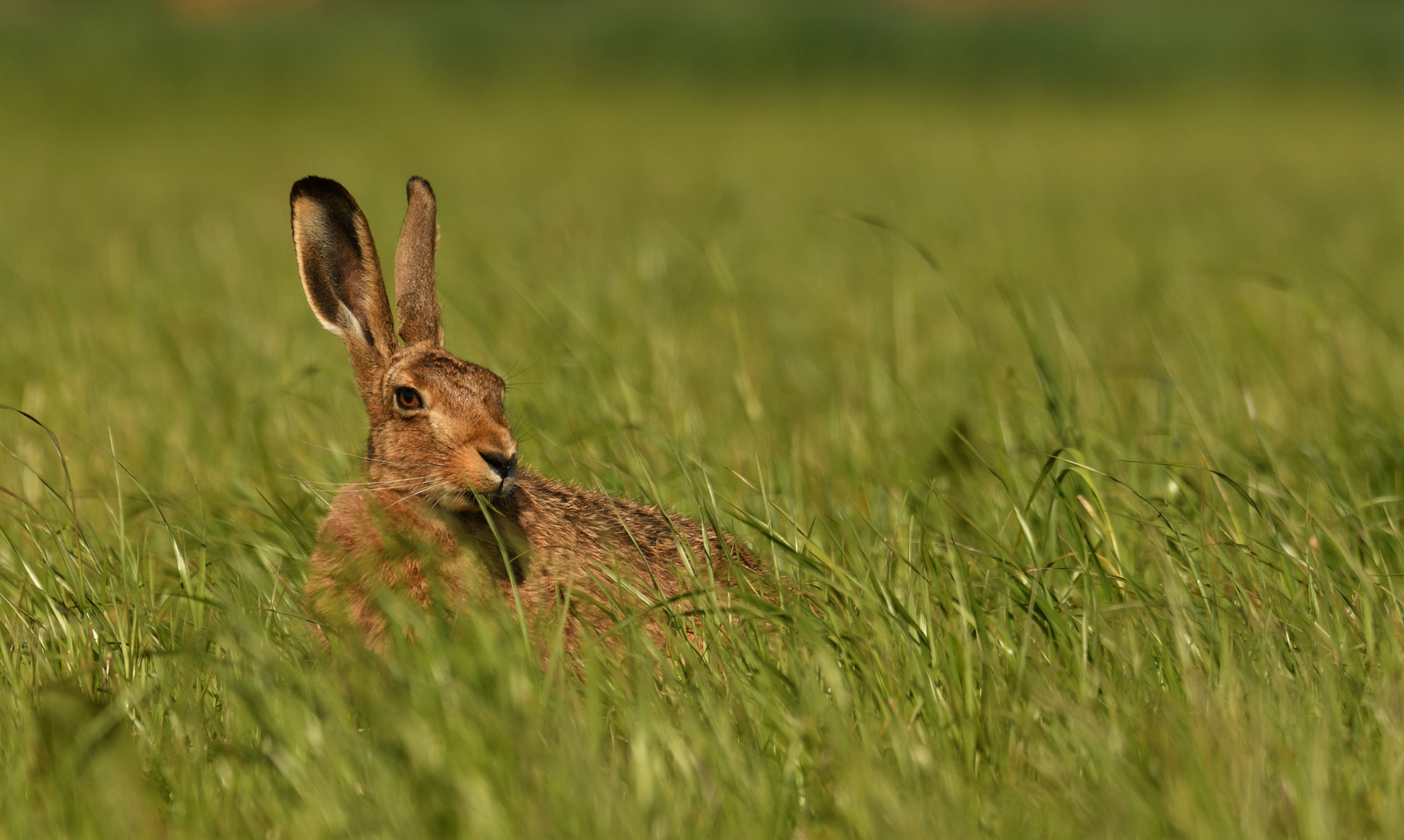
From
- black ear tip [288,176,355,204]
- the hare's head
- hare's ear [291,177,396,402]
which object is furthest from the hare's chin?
black ear tip [288,176,355,204]

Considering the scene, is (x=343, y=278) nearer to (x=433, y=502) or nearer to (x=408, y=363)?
(x=408, y=363)

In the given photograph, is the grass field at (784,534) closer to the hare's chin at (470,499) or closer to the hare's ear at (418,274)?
the hare's chin at (470,499)

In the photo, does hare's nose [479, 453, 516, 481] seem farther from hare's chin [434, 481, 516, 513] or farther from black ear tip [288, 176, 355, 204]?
black ear tip [288, 176, 355, 204]

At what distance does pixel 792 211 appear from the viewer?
33.5 ft

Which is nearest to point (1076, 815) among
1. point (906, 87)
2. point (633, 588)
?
point (633, 588)

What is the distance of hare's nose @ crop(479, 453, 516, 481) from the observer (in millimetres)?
2988

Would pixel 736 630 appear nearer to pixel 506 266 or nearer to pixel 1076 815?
pixel 1076 815

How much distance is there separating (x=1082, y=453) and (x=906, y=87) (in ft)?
78.6

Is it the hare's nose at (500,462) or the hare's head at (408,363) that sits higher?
the hare's head at (408,363)

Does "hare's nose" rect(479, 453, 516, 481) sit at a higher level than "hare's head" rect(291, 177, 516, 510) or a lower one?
lower

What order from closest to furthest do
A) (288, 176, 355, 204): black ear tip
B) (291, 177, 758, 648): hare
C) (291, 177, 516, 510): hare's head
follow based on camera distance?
(291, 177, 758, 648): hare
(291, 177, 516, 510): hare's head
(288, 176, 355, 204): black ear tip

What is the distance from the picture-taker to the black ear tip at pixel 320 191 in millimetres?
3383

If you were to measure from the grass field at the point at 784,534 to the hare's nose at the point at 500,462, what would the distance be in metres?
0.34

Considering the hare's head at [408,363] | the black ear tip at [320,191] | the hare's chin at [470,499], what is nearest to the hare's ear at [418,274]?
the hare's head at [408,363]
